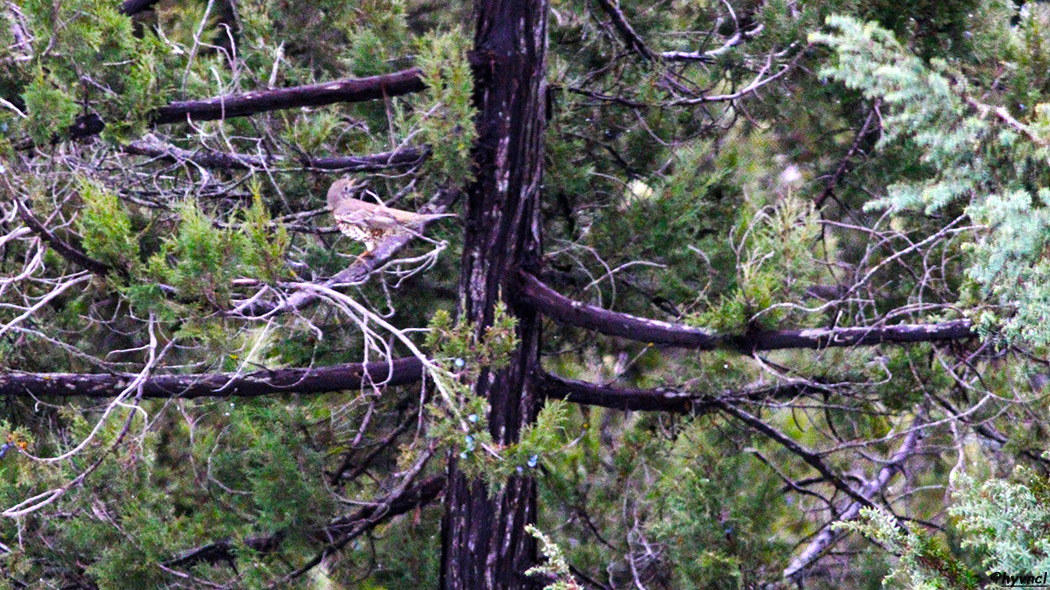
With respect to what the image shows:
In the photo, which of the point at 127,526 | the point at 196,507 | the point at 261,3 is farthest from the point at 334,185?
the point at 196,507

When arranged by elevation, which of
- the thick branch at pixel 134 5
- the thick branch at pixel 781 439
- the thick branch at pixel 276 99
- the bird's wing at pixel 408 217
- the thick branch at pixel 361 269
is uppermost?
the thick branch at pixel 134 5

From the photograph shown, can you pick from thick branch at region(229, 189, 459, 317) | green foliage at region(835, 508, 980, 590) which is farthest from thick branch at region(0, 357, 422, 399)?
green foliage at region(835, 508, 980, 590)

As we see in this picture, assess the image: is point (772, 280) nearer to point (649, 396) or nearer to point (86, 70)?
point (649, 396)

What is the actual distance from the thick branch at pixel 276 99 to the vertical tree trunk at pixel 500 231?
1.12 ft

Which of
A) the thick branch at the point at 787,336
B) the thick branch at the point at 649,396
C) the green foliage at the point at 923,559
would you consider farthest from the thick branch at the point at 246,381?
the green foliage at the point at 923,559

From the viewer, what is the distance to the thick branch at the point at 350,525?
5508mm

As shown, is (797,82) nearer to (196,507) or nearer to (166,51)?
(166,51)

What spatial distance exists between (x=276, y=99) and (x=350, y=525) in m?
2.03

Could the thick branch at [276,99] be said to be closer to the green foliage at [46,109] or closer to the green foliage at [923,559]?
the green foliage at [46,109]

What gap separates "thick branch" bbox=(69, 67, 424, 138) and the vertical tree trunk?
1.12 ft

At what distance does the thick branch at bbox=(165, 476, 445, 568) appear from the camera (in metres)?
5.51

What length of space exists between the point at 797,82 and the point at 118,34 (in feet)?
10.1

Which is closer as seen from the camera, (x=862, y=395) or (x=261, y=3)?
(x=862, y=395)

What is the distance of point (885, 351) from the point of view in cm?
573
